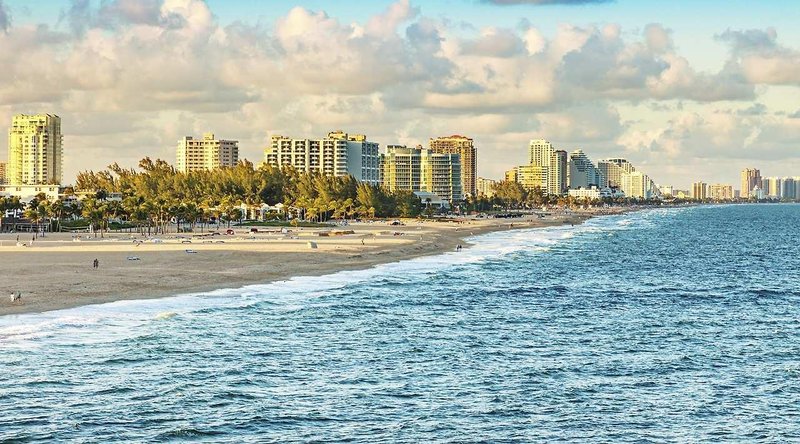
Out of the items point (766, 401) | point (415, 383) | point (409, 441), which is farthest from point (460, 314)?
point (409, 441)

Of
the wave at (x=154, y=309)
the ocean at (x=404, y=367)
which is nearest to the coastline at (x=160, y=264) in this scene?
the wave at (x=154, y=309)

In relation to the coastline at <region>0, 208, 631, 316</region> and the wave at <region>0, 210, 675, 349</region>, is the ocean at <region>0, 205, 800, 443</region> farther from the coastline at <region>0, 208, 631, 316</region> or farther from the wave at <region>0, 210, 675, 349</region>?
the coastline at <region>0, 208, 631, 316</region>

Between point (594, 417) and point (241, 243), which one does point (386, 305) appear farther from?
point (241, 243)

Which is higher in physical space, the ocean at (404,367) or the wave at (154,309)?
the wave at (154,309)

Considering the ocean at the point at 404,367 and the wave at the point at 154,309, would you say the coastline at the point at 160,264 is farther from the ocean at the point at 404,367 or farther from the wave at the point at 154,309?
the ocean at the point at 404,367

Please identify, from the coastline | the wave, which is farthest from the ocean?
the coastline

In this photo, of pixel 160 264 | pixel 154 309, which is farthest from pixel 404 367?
pixel 160 264
